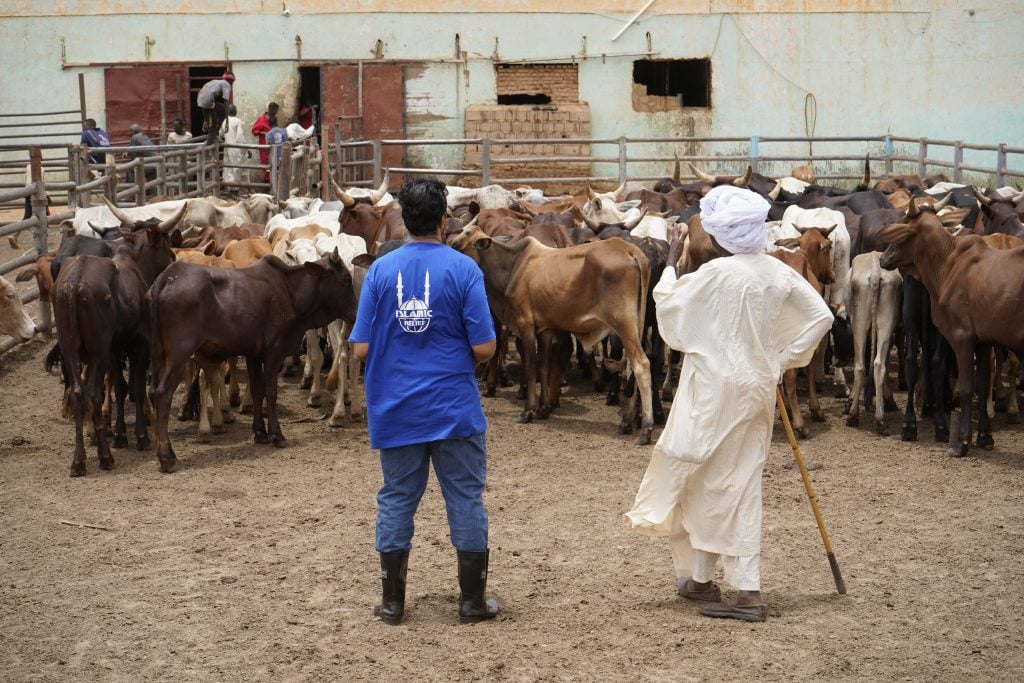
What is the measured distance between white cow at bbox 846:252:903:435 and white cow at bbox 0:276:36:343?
608cm

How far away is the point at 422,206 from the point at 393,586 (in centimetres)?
162

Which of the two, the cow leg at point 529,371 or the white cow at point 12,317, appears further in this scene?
the cow leg at point 529,371

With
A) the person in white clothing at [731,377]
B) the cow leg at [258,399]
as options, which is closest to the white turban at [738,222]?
the person in white clothing at [731,377]

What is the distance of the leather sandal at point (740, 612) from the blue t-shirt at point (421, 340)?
1299mm

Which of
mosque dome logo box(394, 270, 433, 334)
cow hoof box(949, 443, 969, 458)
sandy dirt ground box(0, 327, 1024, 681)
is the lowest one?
sandy dirt ground box(0, 327, 1024, 681)

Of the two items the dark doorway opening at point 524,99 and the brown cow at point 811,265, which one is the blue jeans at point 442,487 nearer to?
the brown cow at point 811,265

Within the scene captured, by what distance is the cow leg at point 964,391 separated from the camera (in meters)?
8.95

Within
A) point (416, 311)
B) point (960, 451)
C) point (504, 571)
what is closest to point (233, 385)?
point (504, 571)

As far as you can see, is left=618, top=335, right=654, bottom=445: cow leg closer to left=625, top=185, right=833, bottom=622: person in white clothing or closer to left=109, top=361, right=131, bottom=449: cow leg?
left=109, top=361, right=131, bottom=449: cow leg

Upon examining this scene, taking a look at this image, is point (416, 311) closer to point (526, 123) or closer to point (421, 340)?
point (421, 340)

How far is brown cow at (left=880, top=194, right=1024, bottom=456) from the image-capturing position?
8812mm

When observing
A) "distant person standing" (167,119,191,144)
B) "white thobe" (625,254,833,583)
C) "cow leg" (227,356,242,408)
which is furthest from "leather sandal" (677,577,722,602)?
"distant person standing" (167,119,191,144)

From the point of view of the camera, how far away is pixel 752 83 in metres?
25.9

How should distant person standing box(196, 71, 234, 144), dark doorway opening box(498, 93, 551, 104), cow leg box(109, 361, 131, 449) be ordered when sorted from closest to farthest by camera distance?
cow leg box(109, 361, 131, 449) < distant person standing box(196, 71, 234, 144) < dark doorway opening box(498, 93, 551, 104)
